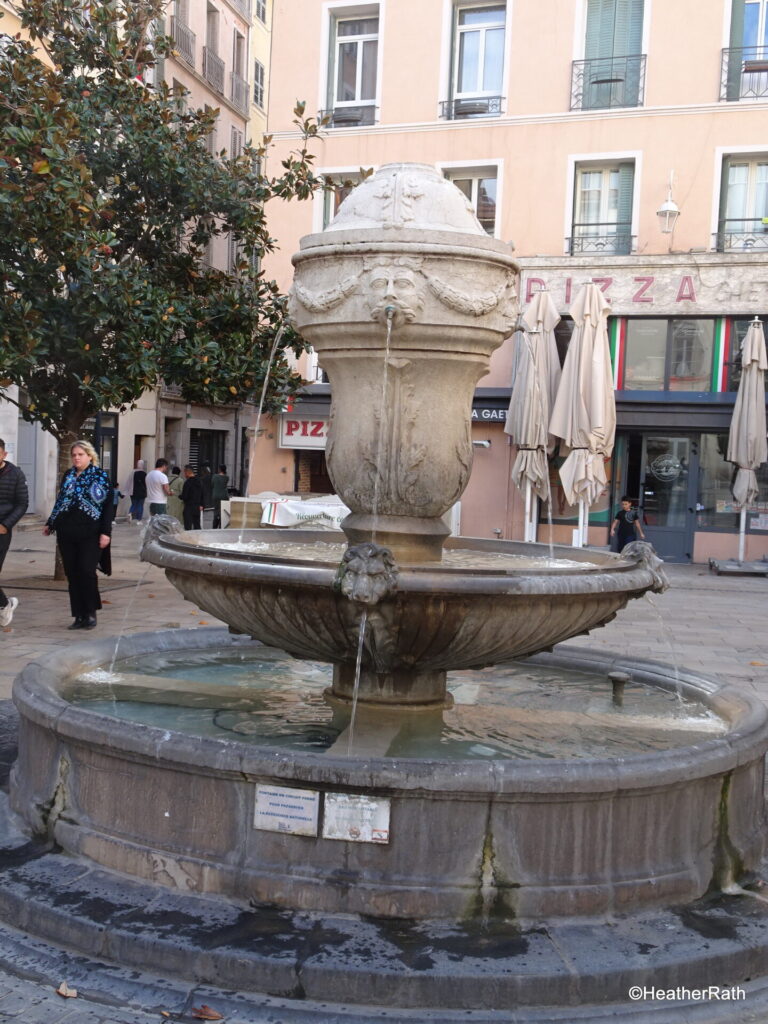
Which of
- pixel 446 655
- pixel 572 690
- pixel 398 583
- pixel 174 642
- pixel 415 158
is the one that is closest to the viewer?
pixel 398 583

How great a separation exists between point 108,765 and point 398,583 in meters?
1.29

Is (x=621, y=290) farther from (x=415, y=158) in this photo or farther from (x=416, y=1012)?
(x=416, y=1012)

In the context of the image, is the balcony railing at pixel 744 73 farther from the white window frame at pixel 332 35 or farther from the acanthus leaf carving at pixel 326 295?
the acanthus leaf carving at pixel 326 295

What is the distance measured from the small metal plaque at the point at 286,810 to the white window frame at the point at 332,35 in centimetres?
2098

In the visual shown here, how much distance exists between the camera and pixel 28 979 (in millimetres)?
3375

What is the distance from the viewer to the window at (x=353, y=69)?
2291 cm

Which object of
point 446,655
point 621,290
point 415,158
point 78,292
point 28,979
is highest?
point 415,158

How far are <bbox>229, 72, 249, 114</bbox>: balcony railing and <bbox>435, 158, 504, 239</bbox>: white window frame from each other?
1684cm

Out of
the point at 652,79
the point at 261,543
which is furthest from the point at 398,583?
the point at 652,79

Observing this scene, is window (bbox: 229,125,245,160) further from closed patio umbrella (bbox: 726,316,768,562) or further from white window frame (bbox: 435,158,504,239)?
closed patio umbrella (bbox: 726,316,768,562)

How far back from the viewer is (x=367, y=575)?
3.92 metres

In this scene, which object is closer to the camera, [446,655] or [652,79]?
[446,655]

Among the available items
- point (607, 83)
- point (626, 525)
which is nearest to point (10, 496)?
point (626, 525)

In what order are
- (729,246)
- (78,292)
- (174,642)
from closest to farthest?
(174,642) < (78,292) < (729,246)
